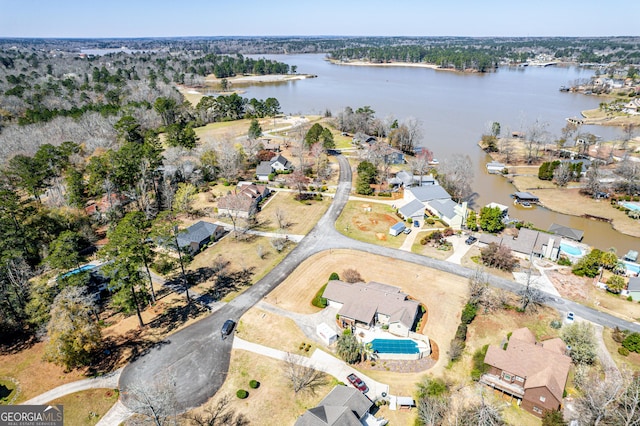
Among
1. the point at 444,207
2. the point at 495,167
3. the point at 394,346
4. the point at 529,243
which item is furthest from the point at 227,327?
the point at 495,167

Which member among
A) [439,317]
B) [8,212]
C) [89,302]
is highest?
[8,212]

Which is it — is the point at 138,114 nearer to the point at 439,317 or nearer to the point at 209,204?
the point at 209,204

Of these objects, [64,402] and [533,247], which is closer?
[64,402]

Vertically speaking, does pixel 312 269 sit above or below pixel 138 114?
below

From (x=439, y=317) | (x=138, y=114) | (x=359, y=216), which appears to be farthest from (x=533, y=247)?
(x=138, y=114)

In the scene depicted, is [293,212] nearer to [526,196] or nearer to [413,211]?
[413,211]

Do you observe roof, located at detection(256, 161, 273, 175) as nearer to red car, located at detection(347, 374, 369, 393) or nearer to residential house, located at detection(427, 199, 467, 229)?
residential house, located at detection(427, 199, 467, 229)

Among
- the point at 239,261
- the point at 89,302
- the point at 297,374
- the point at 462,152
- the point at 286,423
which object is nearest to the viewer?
the point at 286,423
